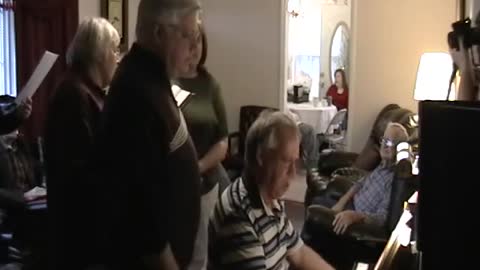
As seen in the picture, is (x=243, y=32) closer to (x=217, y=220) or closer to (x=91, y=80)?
(x=91, y=80)

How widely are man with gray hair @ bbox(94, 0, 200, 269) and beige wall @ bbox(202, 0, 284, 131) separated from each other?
5.14 m

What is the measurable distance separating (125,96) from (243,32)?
5.37 metres

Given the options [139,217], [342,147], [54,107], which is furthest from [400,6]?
[139,217]

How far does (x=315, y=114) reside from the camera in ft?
22.9

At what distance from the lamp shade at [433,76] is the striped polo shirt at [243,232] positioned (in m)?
3.92

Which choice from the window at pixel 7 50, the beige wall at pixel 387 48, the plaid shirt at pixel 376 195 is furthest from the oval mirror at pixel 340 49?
the window at pixel 7 50

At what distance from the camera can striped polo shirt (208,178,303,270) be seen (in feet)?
5.54

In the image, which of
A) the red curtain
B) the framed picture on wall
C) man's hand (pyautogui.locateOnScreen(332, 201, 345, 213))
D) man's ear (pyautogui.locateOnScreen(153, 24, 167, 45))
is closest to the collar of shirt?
man's ear (pyautogui.locateOnScreen(153, 24, 167, 45))

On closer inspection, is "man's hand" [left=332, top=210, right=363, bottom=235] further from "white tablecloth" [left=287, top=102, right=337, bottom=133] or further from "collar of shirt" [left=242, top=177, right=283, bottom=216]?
"white tablecloth" [left=287, top=102, right=337, bottom=133]

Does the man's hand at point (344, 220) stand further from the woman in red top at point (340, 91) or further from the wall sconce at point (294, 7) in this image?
the wall sconce at point (294, 7)

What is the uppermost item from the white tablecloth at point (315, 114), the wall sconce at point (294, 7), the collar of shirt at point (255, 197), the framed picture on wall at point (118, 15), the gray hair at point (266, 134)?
the wall sconce at point (294, 7)

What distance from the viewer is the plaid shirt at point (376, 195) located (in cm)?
386

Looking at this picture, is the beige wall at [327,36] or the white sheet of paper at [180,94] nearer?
the white sheet of paper at [180,94]

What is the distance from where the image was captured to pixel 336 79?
6.84 m
